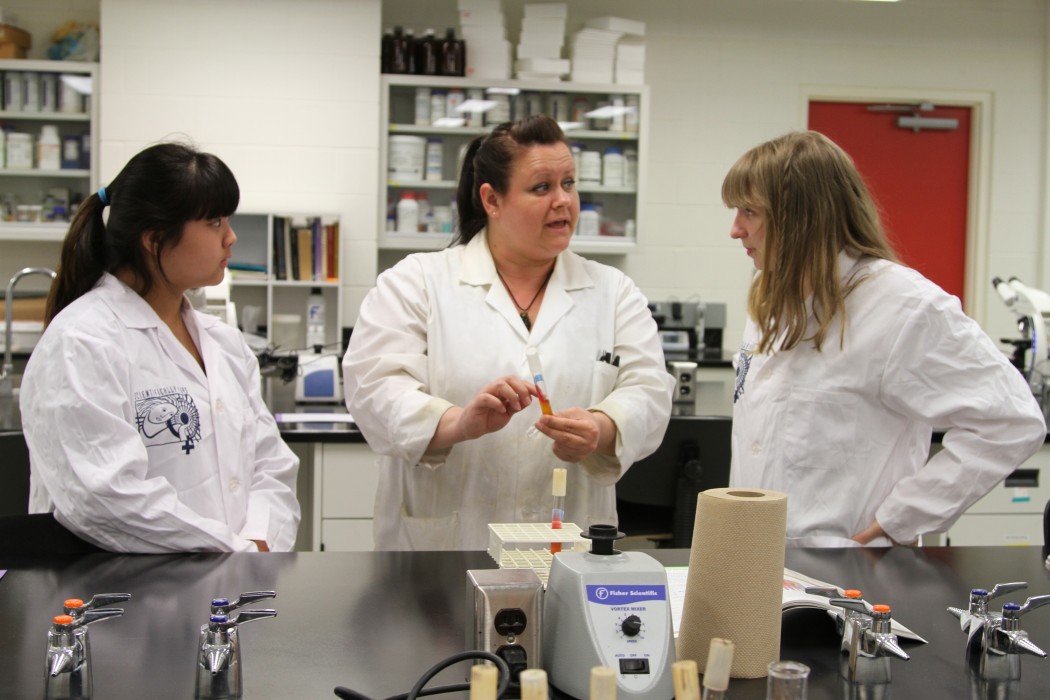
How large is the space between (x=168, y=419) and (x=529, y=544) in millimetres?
738

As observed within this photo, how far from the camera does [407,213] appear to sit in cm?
532

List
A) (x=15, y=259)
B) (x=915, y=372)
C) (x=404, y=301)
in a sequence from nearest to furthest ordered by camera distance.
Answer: (x=915, y=372) → (x=404, y=301) → (x=15, y=259)

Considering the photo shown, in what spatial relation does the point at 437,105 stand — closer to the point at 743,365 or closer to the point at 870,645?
the point at 743,365

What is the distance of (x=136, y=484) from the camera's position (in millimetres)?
1596

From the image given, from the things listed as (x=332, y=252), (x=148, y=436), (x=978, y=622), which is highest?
(x=332, y=252)

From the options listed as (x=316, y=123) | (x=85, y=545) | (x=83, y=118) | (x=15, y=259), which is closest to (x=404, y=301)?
(x=85, y=545)

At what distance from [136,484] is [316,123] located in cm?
384

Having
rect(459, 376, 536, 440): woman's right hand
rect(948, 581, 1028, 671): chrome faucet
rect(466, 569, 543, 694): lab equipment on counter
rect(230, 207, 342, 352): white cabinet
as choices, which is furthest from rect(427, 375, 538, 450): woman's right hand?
rect(230, 207, 342, 352): white cabinet

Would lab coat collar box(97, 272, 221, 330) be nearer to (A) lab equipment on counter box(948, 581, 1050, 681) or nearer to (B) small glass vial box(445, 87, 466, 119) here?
(A) lab equipment on counter box(948, 581, 1050, 681)

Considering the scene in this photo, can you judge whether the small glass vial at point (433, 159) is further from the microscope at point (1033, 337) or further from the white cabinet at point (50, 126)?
the microscope at point (1033, 337)

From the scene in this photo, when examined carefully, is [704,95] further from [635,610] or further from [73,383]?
[635,610]

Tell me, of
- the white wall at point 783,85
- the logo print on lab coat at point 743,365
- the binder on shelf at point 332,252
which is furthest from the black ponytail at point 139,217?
the white wall at point 783,85

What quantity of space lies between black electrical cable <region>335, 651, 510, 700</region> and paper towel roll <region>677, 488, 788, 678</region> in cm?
24

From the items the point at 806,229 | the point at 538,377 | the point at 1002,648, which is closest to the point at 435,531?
the point at 538,377
